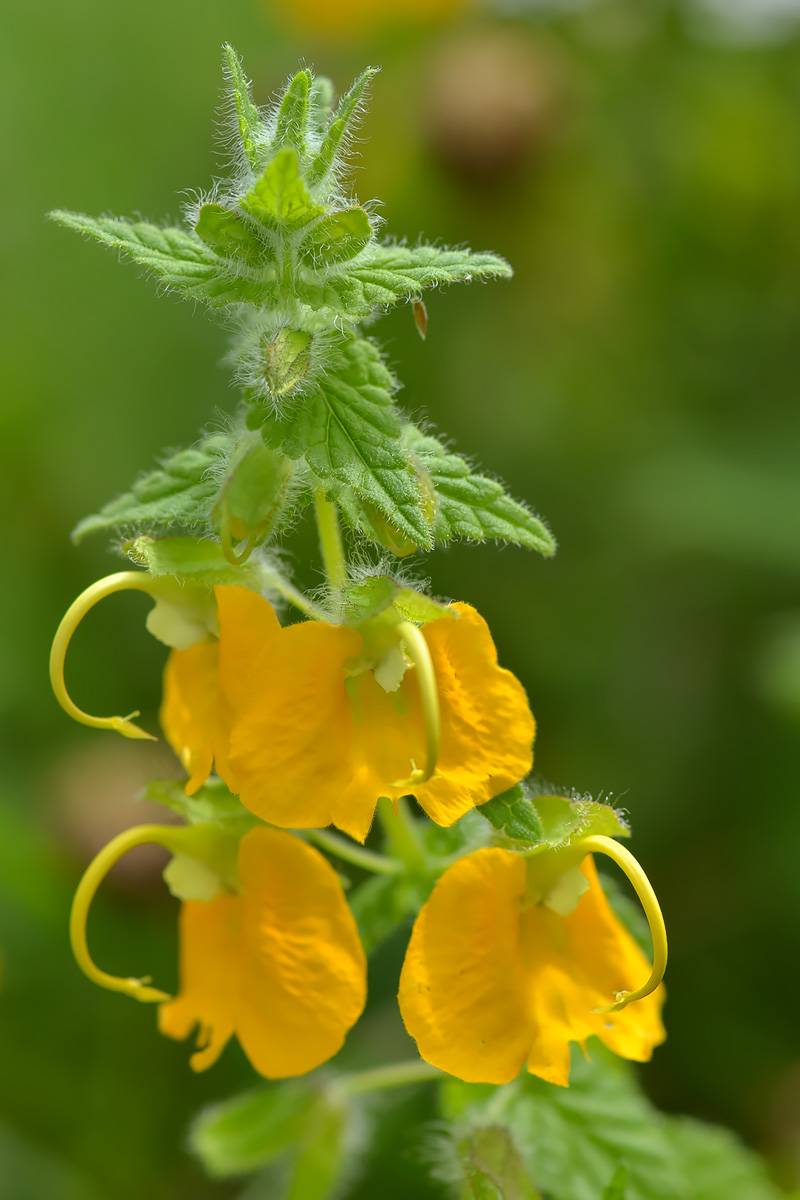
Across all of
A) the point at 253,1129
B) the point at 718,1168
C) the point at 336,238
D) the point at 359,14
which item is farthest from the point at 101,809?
the point at 359,14

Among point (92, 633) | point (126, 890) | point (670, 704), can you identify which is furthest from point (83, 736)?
point (670, 704)

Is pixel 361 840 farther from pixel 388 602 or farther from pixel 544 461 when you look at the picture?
pixel 544 461

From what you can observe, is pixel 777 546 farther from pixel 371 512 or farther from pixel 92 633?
pixel 371 512

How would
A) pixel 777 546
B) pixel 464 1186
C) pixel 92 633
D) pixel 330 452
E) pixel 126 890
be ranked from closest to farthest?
pixel 330 452
pixel 464 1186
pixel 126 890
pixel 777 546
pixel 92 633

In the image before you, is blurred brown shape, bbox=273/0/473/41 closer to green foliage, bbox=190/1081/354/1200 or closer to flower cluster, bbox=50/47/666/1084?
flower cluster, bbox=50/47/666/1084

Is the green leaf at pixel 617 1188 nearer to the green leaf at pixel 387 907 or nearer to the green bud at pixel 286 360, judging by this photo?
the green leaf at pixel 387 907

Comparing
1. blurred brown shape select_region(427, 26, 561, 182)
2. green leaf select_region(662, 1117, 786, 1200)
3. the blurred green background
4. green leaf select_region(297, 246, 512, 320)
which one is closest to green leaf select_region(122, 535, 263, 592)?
green leaf select_region(297, 246, 512, 320)
